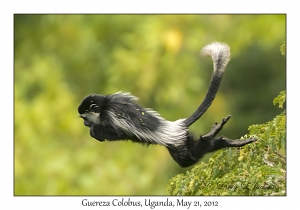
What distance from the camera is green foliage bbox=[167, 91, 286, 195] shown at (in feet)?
14.3

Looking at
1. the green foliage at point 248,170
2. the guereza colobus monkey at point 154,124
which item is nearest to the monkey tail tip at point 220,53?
the guereza colobus monkey at point 154,124

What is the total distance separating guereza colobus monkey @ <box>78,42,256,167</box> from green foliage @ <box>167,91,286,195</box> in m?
0.17

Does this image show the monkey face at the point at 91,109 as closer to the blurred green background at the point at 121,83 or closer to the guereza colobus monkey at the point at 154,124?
the guereza colobus monkey at the point at 154,124

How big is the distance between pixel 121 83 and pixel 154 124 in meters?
8.41

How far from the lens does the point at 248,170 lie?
4582 millimetres

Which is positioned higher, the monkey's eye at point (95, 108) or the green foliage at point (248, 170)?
the monkey's eye at point (95, 108)

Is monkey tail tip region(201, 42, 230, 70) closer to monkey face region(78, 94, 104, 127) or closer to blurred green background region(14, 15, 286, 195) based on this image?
monkey face region(78, 94, 104, 127)

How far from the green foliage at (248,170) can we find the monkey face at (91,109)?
864mm

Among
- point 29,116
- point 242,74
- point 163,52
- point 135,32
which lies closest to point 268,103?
point 242,74

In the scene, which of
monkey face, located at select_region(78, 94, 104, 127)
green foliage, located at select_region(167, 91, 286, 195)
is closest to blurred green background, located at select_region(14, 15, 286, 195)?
monkey face, located at select_region(78, 94, 104, 127)

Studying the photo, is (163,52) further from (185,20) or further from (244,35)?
(244,35)

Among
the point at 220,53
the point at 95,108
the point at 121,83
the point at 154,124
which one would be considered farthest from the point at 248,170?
the point at 121,83

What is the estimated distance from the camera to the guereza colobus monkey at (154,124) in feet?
16.5

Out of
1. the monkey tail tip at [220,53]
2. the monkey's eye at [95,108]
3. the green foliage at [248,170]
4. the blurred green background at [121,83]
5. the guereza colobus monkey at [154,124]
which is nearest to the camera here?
the green foliage at [248,170]
